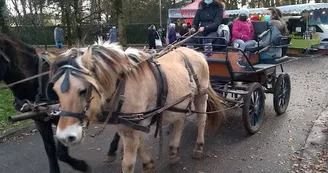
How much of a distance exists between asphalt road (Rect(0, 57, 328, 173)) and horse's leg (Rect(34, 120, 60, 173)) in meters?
0.49

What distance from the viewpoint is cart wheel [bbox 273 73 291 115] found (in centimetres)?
642

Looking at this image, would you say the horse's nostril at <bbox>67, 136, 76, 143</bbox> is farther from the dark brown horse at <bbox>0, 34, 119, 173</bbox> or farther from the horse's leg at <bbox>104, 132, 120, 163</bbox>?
the horse's leg at <bbox>104, 132, 120, 163</bbox>

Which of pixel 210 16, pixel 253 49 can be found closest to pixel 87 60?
pixel 210 16

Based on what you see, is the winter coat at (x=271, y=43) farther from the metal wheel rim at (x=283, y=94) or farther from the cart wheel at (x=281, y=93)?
the metal wheel rim at (x=283, y=94)

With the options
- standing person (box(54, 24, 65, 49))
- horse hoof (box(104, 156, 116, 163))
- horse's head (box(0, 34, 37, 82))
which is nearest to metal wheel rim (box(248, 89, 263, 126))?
horse hoof (box(104, 156, 116, 163))

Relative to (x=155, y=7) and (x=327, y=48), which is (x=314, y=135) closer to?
(x=327, y=48)

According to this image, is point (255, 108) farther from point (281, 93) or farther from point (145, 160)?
point (145, 160)

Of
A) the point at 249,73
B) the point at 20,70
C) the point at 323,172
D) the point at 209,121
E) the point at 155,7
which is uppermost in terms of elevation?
the point at 155,7

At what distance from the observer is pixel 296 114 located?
6.93 metres

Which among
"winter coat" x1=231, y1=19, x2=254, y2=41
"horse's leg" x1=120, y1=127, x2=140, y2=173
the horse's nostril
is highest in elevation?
"winter coat" x1=231, y1=19, x2=254, y2=41

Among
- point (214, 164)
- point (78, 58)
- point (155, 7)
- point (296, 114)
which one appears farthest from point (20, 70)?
point (155, 7)

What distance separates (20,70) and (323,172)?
384 centimetres

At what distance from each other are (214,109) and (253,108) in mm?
846

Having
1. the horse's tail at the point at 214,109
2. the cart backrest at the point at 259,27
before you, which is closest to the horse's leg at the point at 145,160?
the horse's tail at the point at 214,109
